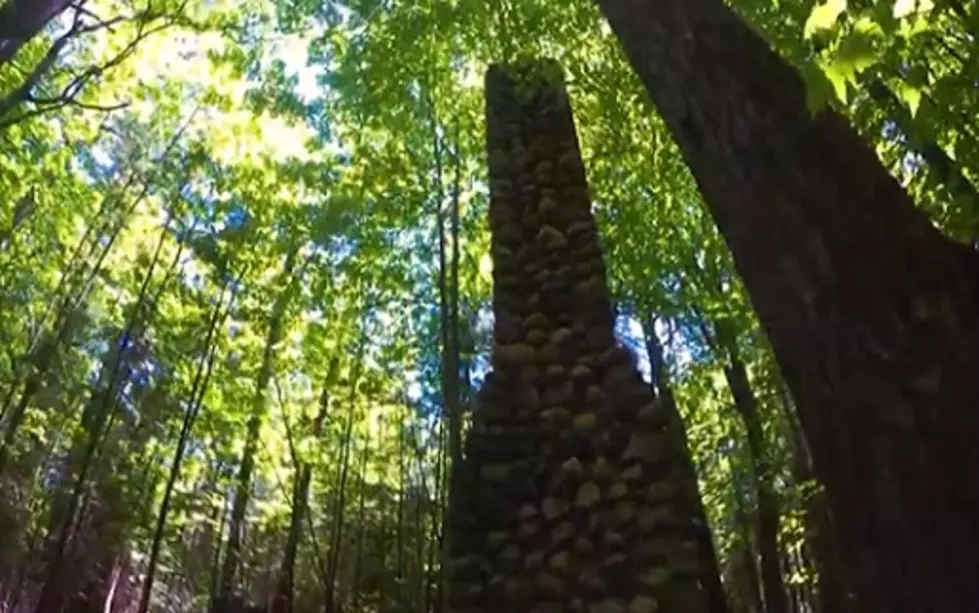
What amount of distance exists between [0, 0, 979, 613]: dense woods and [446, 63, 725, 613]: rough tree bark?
0.01 m

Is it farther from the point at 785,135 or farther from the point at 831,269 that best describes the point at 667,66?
the point at 831,269

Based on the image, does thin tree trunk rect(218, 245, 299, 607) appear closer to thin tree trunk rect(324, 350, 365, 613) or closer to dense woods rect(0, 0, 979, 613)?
dense woods rect(0, 0, 979, 613)

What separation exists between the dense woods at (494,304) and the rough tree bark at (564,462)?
14mm

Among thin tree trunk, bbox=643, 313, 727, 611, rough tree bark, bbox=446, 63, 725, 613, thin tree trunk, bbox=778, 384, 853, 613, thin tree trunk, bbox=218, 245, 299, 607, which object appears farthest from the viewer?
thin tree trunk, bbox=218, 245, 299, 607

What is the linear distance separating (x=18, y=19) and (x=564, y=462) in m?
2.36

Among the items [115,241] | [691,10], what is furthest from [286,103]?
[691,10]

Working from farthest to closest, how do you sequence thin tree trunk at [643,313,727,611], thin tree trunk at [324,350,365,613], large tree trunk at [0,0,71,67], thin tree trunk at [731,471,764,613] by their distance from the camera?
thin tree trunk at [324,350,365,613] → thin tree trunk at [731,471,764,613] → thin tree trunk at [643,313,727,611] → large tree trunk at [0,0,71,67]

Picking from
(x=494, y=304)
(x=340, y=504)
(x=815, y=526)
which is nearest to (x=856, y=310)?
(x=494, y=304)

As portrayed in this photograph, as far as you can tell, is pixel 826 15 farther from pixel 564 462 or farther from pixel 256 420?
pixel 256 420

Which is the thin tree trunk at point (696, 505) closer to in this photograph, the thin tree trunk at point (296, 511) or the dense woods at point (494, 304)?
the dense woods at point (494, 304)

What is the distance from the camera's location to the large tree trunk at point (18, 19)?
7.14 ft

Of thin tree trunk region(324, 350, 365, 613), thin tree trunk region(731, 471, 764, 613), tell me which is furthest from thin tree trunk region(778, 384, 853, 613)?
thin tree trunk region(324, 350, 365, 613)

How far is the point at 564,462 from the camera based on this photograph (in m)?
3.58

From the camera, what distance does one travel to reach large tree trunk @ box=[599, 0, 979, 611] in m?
0.92
